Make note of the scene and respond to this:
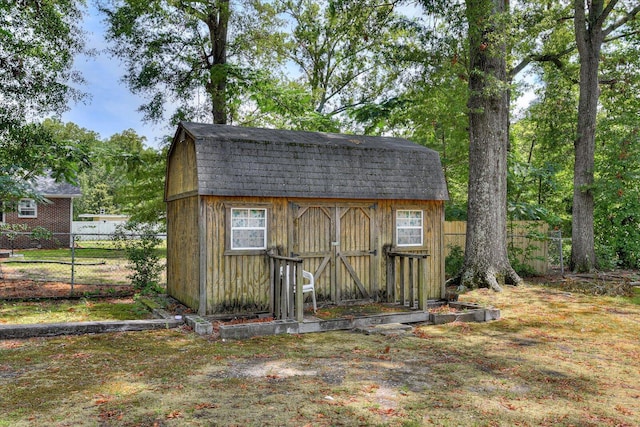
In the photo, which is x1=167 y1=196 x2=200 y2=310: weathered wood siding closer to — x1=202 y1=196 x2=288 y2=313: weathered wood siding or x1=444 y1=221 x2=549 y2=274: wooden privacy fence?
x1=202 y1=196 x2=288 y2=313: weathered wood siding

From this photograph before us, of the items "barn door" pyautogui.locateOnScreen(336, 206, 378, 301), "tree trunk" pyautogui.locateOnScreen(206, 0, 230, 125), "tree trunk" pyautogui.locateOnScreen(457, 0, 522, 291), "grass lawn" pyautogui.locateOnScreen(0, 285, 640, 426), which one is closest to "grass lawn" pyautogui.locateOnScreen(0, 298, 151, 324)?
"grass lawn" pyautogui.locateOnScreen(0, 285, 640, 426)

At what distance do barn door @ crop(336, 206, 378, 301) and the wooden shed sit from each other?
0.02 metres

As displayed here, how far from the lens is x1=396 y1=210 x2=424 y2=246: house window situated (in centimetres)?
1123

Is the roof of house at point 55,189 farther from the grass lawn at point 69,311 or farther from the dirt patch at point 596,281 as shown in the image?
the dirt patch at point 596,281

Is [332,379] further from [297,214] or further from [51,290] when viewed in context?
[51,290]

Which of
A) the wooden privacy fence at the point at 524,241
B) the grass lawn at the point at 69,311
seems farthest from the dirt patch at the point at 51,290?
the wooden privacy fence at the point at 524,241

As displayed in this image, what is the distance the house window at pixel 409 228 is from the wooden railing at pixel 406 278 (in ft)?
1.34

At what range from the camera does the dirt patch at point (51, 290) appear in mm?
12211

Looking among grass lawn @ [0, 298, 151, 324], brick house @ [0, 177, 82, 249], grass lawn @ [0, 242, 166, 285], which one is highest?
brick house @ [0, 177, 82, 249]

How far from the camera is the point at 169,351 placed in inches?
288

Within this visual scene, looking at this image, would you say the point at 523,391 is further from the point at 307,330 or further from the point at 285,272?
the point at 285,272

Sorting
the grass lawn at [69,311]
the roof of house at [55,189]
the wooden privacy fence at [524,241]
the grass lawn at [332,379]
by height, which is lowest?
the grass lawn at [332,379]

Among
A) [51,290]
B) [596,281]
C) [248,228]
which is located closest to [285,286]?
[248,228]

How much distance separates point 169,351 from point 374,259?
5088mm
